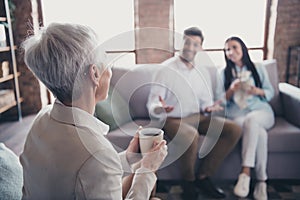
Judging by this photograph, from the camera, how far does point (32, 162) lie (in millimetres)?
695

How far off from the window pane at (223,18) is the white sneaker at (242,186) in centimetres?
200

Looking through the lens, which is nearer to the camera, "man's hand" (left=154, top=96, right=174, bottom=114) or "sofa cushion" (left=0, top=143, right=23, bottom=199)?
"sofa cushion" (left=0, top=143, right=23, bottom=199)

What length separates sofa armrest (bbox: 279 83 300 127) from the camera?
1945 millimetres

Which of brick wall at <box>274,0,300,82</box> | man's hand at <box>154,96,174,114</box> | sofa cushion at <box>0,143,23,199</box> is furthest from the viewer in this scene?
brick wall at <box>274,0,300,82</box>

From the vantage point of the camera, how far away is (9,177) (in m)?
0.89

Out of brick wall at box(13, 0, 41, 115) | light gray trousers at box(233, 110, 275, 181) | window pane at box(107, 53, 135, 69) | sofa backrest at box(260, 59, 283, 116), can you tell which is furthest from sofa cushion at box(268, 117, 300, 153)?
brick wall at box(13, 0, 41, 115)

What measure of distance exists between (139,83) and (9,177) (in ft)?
1.64

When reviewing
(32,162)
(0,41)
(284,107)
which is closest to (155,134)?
(32,162)

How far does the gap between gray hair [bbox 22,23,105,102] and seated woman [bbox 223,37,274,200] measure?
4.45 feet

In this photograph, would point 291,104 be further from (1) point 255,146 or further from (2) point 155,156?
(2) point 155,156

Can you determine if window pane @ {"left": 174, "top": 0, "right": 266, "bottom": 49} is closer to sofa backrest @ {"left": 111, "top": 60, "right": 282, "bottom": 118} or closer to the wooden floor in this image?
sofa backrest @ {"left": 111, "top": 60, "right": 282, "bottom": 118}

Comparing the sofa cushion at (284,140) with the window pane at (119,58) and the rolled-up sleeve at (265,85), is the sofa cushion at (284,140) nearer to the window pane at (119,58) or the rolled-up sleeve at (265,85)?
the rolled-up sleeve at (265,85)

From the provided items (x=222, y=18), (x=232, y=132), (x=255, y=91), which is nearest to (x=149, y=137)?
(x=232, y=132)

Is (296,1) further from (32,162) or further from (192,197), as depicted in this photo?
(32,162)
